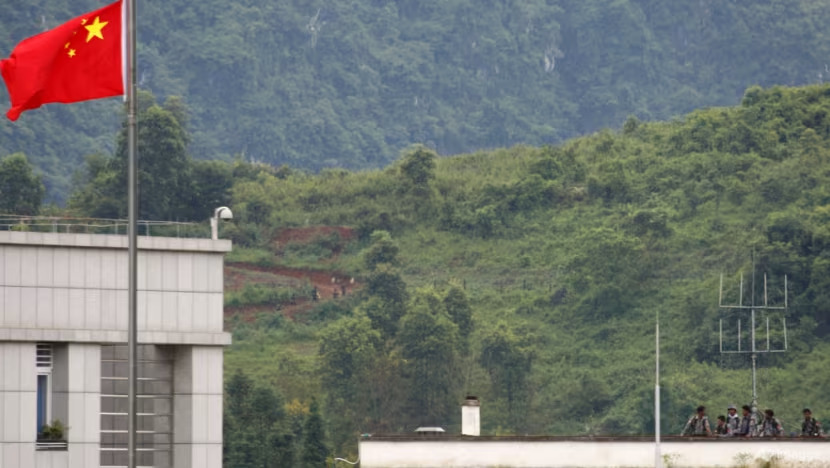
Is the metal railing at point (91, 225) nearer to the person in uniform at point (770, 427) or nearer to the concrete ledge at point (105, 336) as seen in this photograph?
the concrete ledge at point (105, 336)

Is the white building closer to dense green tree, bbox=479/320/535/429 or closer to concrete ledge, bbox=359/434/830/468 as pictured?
concrete ledge, bbox=359/434/830/468

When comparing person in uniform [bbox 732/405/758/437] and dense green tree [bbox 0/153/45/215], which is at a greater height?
dense green tree [bbox 0/153/45/215]

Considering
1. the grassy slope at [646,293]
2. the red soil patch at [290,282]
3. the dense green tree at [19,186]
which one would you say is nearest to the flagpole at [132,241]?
the grassy slope at [646,293]

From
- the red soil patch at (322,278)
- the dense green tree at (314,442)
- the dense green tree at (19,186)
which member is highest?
the dense green tree at (19,186)

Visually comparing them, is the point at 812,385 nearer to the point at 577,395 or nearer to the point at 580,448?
the point at 577,395

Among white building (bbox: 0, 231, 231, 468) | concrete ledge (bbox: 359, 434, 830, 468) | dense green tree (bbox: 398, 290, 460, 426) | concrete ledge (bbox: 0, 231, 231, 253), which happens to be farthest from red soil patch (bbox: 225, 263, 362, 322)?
concrete ledge (bbox: 359, 434, 830, 468)

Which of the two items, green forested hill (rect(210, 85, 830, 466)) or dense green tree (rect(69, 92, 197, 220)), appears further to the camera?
dense green tree (rect(69, 92, 197, 220))

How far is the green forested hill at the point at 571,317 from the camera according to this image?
160625mm

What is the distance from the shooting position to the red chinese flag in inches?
1559

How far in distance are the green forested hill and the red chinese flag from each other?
9961 cm

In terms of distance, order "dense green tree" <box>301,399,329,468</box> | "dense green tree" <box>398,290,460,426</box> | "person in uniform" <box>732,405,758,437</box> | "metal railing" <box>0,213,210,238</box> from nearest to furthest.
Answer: "person in uniform" <box>732,405,758,437</box> < "metal railing" <box>0,213,210,238</box> < "dense green tree" <box>301,399,329,468</box> < "dense green tree" <box>398,290,460,426</box>

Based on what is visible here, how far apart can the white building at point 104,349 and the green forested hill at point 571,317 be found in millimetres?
88028

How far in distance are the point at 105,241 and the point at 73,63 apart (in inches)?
421

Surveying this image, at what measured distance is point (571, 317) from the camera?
183 meters
